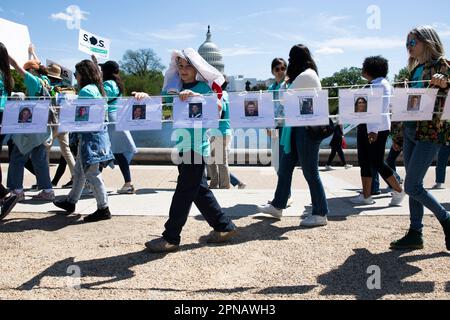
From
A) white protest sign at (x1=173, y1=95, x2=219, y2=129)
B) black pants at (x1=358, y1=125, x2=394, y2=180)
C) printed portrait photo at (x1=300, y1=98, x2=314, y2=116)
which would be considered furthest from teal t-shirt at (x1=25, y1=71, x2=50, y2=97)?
black pants at (x1=358, y1=125, x2=394, y2=180)

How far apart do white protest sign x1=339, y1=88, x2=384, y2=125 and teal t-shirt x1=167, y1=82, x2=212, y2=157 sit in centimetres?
127

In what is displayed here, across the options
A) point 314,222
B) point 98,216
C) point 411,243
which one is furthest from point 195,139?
point 411,243

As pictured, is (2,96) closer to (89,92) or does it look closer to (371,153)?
(89,92)

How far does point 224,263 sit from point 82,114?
213 centimetres

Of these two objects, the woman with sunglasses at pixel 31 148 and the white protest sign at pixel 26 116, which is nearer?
the white protest sign at pixel 26 116

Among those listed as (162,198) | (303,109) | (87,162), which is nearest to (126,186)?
(162,198)

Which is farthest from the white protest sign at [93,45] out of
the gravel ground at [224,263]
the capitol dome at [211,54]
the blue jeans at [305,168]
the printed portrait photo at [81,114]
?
the capitol dome at [211,54]

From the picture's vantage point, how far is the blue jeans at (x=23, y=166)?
17.3 feet

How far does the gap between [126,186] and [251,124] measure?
309cm

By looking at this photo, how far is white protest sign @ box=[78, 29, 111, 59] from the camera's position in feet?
19.0

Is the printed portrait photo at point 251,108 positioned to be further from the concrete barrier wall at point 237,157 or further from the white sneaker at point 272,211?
the concrete barrier wall at point 237,157

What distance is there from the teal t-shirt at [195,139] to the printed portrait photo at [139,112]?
48 centimetres

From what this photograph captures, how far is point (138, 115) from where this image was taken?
4.32m
